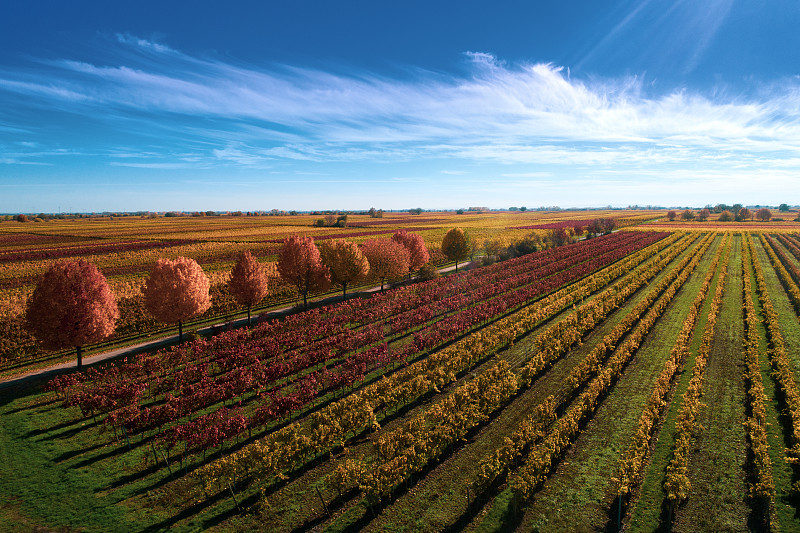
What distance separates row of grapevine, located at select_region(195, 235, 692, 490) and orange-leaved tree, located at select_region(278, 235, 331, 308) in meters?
24.5

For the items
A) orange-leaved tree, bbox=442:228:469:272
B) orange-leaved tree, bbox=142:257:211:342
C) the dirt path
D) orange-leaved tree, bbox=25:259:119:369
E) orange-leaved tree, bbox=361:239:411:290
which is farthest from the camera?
orange-leaved tree, bbox=442:228:469:272

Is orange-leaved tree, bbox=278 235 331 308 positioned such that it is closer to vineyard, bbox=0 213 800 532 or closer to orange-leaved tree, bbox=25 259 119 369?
vineyard, bbox=0 213 800 532

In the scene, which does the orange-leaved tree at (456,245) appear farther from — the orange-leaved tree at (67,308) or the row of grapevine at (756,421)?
the orange-leaved tree at (67,308)

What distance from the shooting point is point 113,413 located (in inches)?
778

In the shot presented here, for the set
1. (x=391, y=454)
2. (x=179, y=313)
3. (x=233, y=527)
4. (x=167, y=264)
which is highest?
(x=167, y=264)

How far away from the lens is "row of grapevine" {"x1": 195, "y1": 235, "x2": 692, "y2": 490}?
16125mm

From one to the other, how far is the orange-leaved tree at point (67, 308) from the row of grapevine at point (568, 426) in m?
32.3

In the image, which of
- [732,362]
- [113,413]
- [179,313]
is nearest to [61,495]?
[113,413]

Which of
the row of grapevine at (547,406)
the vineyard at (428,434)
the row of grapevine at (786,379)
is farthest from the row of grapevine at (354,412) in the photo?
the row of grapevine at (786,379)

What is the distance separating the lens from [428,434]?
1792cm

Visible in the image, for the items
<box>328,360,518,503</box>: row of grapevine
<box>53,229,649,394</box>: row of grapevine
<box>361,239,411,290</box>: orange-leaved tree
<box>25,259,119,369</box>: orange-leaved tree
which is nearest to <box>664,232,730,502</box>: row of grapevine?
<box>328,360,518,503</box>: row of grapevine

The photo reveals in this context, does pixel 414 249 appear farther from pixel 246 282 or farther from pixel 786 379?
pixel 786 379

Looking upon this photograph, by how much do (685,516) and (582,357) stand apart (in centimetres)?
1503

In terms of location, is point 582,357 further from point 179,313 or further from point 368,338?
point 179,313
